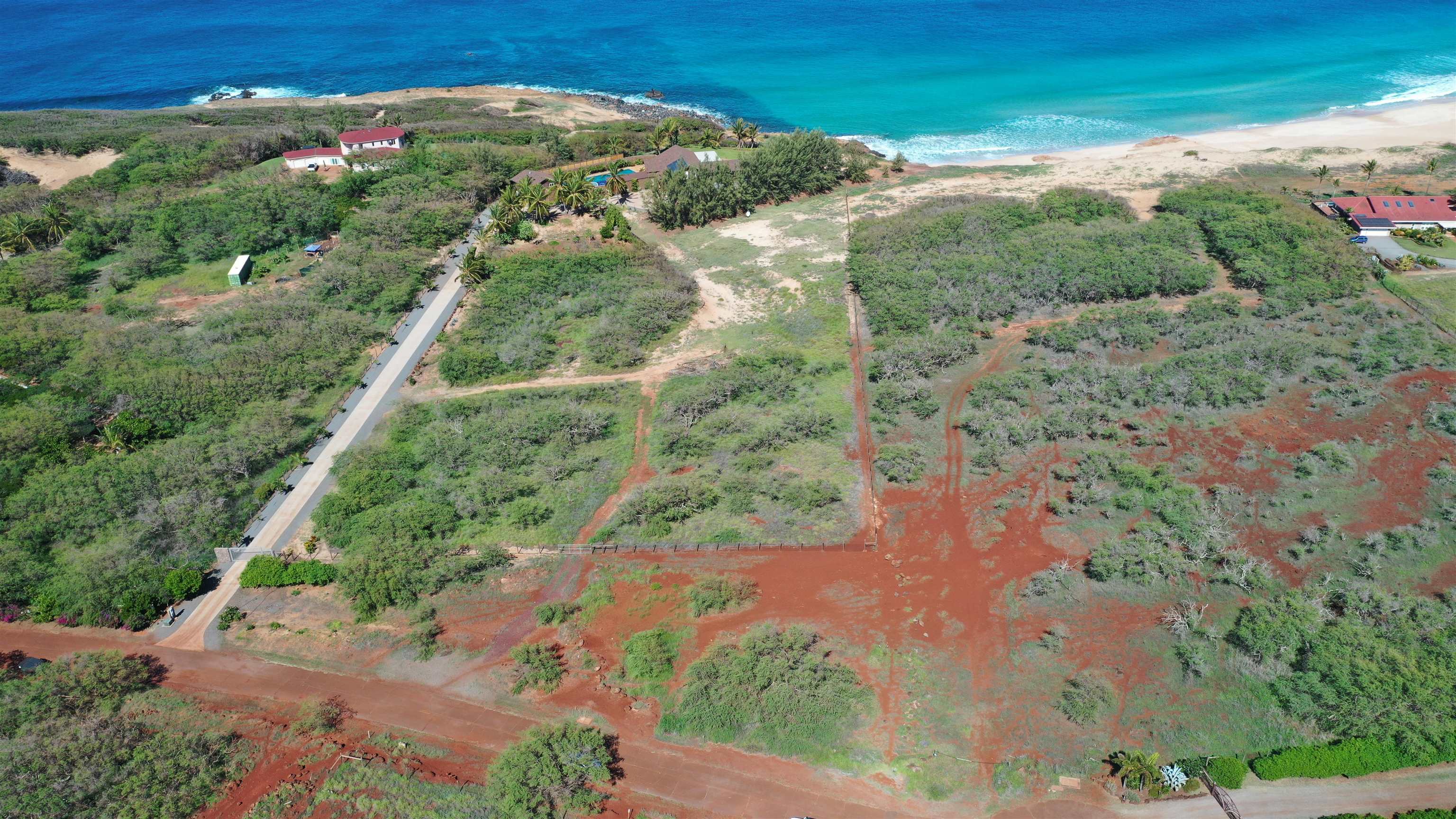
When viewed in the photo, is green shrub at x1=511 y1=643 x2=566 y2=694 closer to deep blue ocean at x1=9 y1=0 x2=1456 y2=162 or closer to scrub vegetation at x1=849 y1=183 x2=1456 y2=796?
scrub vegetation at x1=849 y1=183 x2=1456 y2=796

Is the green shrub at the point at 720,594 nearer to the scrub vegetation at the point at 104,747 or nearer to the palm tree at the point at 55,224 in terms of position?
the scrub vegetation at the point at 104,747

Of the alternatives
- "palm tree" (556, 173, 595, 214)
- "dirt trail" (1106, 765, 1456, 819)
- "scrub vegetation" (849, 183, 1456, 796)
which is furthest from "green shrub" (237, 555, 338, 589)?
"palm tree" (556, 173, 595, 214)

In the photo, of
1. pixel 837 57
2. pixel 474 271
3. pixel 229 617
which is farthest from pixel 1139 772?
pixel 837 57

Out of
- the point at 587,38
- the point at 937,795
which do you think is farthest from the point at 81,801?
the point at 587,38

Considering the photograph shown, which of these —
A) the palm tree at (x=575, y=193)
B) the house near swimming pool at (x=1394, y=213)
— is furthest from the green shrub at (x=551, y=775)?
the house near swimming pool at (x=1394, y=213)

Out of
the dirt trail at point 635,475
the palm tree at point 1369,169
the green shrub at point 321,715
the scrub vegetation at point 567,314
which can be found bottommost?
the green shrub at point 321,715

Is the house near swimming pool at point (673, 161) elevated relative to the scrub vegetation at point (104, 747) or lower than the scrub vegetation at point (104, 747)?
elevated
